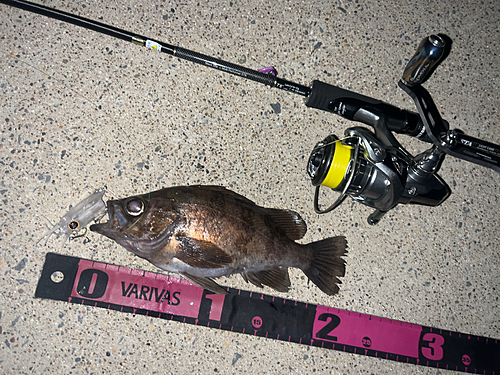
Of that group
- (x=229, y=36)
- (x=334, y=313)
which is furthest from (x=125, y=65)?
(x=334, y=313)

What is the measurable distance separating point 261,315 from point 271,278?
12.0 inches

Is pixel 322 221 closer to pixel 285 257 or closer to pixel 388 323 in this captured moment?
pixel 285 257

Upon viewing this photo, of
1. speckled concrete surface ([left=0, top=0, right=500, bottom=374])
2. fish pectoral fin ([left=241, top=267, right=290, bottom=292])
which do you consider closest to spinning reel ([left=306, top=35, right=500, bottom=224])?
speckled concrete surface ([left=0, top=0, right=500, bottom=374])

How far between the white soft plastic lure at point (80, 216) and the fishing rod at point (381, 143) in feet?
3.10

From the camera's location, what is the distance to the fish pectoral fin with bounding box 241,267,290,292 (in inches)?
69.1

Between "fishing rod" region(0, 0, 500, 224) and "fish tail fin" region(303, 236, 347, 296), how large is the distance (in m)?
0.30

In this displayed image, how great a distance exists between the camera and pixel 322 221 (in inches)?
80.3

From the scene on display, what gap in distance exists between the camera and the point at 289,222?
73.4 inches

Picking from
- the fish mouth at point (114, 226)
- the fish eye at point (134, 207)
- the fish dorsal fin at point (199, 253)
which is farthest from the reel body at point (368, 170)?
the fish mouth at point (114, 226)

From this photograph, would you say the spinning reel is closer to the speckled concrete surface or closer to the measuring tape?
the speckled concrete surface

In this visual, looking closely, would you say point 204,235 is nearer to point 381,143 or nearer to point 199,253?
point 199,253

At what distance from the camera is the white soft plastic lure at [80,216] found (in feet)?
5.93

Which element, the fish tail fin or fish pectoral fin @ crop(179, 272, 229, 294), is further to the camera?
the fish tail fin

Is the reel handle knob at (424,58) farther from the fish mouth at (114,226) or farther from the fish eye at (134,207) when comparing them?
the fish mouth at (114,226)
